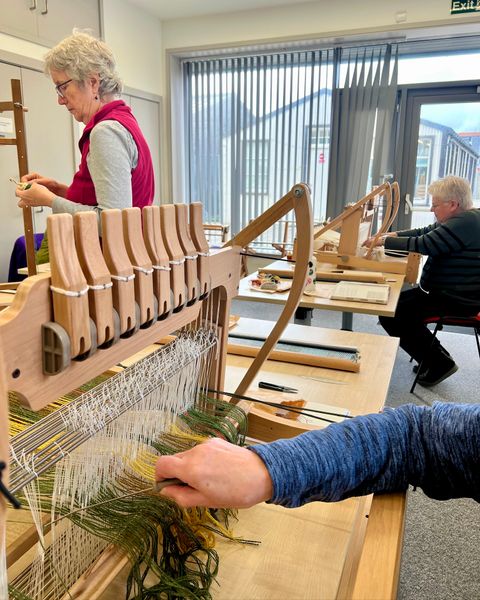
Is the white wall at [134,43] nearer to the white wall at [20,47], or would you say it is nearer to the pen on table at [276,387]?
the white wall at [20,47]

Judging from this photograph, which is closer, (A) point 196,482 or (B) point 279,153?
(A) point 196,482

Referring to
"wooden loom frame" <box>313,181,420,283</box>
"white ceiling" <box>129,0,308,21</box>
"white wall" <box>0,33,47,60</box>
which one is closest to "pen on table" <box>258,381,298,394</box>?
"wooden loom frame" <box>313,181,420,283</box>

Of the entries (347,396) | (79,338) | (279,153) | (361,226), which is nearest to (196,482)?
(79,338)

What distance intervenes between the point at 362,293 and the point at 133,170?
4.50 ft

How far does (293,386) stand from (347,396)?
6.0 inches

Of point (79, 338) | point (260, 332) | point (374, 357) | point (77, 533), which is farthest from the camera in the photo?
point (260, 332)

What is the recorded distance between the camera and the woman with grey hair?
1352mm

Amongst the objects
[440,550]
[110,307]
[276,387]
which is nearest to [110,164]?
[276,387]

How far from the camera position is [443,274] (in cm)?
295

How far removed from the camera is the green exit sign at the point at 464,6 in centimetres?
395

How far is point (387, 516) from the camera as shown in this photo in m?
0.62

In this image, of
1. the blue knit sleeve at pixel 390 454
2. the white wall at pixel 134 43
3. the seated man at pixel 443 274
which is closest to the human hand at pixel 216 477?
the blue knit sleeve at pixel 390 454

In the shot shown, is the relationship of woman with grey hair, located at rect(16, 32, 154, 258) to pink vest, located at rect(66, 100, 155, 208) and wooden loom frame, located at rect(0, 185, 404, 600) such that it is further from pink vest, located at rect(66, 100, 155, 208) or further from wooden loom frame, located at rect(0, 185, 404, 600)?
wooden loom frame, located at rect(0, 185, 404, 600)

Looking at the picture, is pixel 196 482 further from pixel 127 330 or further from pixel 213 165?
pixel 213 165
